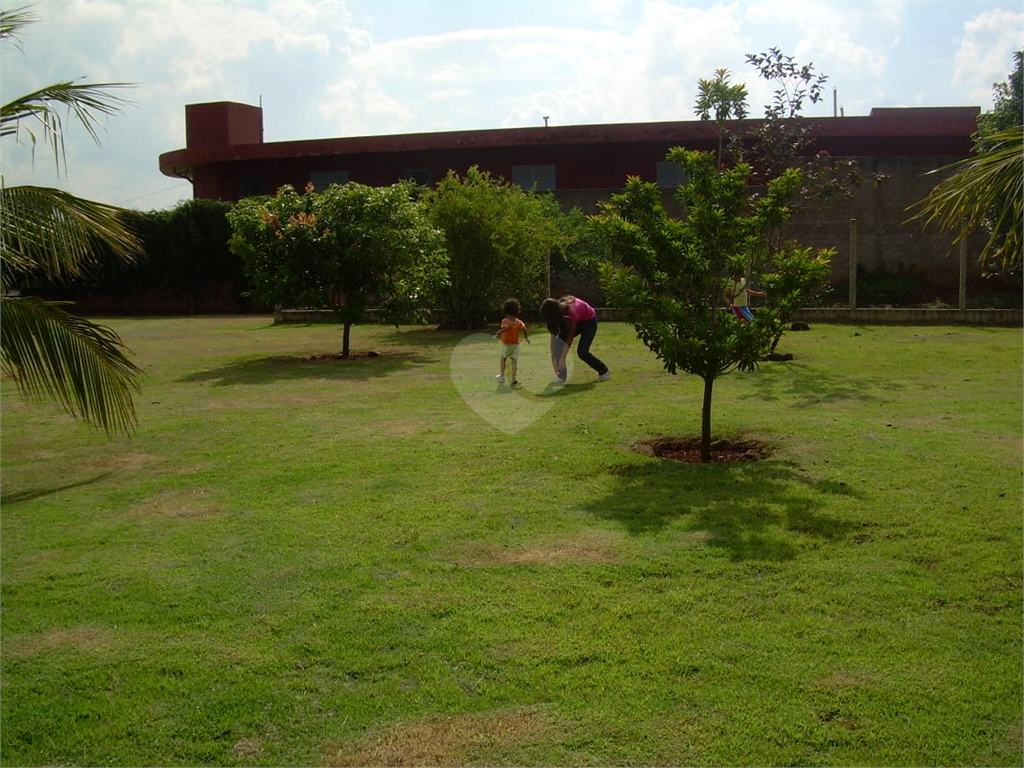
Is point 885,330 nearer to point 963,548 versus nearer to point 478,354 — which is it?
point 478,354

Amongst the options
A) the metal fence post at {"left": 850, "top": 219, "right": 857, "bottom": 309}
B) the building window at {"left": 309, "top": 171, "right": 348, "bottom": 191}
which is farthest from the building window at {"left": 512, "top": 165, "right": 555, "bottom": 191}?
the metal fence post at {"left": 850, "top": 219, "right": 857, "bottom": 309}

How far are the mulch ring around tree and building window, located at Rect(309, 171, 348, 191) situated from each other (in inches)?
1002

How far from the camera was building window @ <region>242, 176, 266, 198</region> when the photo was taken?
110 feet

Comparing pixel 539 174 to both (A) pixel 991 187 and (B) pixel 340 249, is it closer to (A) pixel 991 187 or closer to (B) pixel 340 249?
(B) pixel 340 249

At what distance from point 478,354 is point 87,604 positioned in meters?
11.3

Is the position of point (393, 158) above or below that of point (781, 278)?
above

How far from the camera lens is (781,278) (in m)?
7.34

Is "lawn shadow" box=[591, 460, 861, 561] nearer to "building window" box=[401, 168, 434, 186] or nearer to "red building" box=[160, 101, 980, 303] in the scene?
"red building" box=[160, 101, 980, 303]

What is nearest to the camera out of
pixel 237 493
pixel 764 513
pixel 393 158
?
pixel 764 513

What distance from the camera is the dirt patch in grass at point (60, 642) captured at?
168 inches

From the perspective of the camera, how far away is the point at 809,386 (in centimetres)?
1144

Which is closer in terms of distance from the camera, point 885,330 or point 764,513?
point 764,513

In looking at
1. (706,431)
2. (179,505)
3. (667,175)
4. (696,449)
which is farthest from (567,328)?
(667,175)

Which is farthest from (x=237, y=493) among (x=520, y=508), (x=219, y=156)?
(x=219, y=156)
